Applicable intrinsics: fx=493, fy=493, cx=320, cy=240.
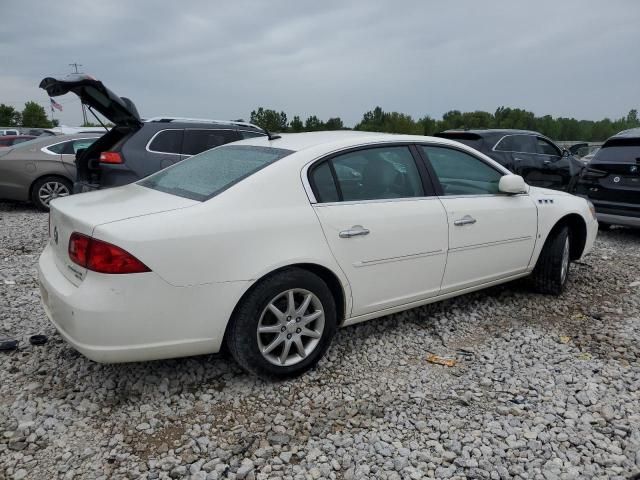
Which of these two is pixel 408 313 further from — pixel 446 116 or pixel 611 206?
pixel 446 116

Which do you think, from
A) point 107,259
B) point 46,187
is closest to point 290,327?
point 107,259

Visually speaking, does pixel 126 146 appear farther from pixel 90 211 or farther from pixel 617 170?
pixel 617 170

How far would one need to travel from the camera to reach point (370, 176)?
3281mm

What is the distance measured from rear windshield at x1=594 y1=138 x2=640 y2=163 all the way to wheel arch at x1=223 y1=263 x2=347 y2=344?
5584mm

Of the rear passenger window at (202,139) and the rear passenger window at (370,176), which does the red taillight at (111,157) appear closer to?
the rear passenger window at (202,139)

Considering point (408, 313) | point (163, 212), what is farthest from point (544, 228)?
point (163, 212)

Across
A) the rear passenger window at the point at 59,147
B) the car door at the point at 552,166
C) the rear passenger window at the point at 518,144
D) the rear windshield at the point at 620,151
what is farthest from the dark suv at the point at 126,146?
the car door at the point at 552,166

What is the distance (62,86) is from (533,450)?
5.13m

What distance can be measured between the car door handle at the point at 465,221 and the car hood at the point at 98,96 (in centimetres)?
393

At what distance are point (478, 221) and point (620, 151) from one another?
463 centimetres

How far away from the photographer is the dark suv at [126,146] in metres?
5.78

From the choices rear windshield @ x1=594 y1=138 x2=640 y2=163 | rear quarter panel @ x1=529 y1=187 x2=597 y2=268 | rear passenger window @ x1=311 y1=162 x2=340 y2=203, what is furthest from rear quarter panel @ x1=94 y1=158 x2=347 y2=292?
rear windshield @ x1=594 y1=138 x2=640 y2=163

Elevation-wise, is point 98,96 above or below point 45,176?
above

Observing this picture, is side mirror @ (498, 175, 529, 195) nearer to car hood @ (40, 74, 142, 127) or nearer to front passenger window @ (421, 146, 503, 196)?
front passenger window @ (421, 146, 503, 196)
